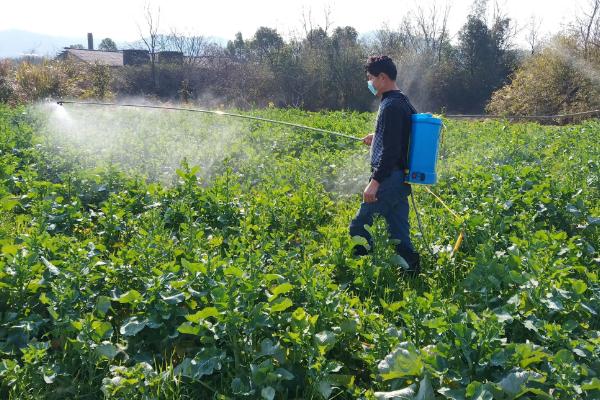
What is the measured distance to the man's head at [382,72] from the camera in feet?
14.2

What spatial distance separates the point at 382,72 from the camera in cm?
433

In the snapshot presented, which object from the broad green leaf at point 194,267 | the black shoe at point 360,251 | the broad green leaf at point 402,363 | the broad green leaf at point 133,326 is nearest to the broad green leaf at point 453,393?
the broad green leaf at point 402,363

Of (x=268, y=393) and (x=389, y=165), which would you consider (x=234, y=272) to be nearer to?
(x=268, y=393)

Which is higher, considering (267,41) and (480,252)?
(267,41)

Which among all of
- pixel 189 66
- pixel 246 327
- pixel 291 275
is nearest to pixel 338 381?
pixel 246 327

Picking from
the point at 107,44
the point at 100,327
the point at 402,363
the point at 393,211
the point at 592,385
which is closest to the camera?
the point at 592,385

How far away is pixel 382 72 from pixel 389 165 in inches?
30.7

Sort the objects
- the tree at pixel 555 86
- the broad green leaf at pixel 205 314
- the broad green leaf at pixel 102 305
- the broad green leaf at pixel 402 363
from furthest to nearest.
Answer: the tree at pixel 555 86
the broad green leaf at pixel 102 305
the broad green leaf at pixel 205 314
the broad green leaf at pixel 402 363

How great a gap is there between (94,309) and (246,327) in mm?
996

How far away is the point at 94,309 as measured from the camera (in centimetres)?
317

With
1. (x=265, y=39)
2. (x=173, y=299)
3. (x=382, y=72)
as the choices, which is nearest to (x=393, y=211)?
(x=382, y=72)

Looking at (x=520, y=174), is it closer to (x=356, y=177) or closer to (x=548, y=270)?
(x=356, y=177)

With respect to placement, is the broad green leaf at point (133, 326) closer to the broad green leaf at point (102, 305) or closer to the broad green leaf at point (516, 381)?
the broad green leaf at point (102, 305)

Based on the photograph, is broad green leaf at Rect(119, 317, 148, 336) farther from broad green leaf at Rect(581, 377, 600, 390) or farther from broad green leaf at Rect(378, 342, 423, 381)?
broad green leaf at Rect(581, 377, 600, 390)
